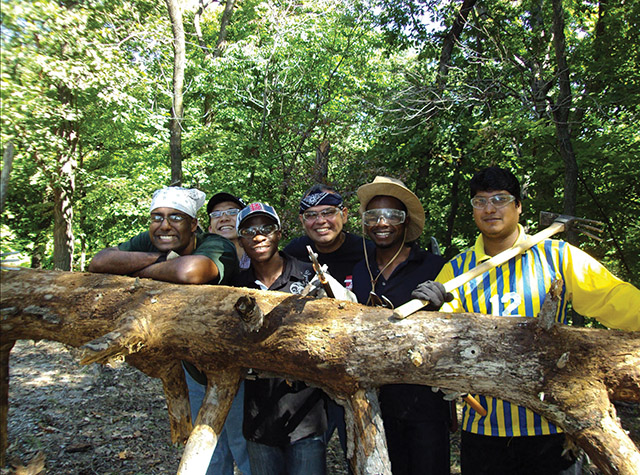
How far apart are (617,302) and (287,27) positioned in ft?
32.8

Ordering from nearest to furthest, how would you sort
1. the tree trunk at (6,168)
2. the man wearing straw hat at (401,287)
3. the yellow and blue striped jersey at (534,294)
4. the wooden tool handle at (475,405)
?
the tree trunk at (6,168), the yellow and blue striped jersey at (534,294), the wooden tool handle at (475,405), the man wearing straw hat at (401,287)

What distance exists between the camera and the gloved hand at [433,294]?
1888mm

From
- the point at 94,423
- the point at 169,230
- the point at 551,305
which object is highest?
the point at 169,230

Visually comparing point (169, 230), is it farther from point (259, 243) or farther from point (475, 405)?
point (475, 405)

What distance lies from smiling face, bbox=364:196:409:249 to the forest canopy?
5.76ft

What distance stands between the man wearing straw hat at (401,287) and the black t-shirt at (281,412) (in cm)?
41

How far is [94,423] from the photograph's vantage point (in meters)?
4.60

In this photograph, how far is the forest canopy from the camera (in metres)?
1.69

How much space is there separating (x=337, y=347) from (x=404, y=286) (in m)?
0.74

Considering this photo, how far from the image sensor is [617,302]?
6.15 ft

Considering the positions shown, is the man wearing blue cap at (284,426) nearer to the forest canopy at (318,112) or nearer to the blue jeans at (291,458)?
the blue jeans at (291,458)

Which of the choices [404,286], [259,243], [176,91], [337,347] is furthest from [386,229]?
[176,91]

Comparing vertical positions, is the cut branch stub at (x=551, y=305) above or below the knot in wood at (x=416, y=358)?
above

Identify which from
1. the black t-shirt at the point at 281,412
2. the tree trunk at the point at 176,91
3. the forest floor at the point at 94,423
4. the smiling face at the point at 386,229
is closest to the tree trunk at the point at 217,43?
the tree trunk at the point at 176,91
